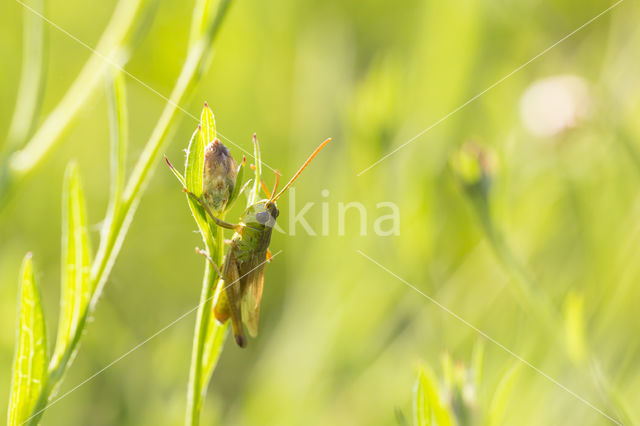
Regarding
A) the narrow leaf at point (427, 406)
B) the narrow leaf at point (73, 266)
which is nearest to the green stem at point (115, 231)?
the narrow leaf at point (73, 266)

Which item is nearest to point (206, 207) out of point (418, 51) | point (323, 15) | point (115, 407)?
point (115, 407)

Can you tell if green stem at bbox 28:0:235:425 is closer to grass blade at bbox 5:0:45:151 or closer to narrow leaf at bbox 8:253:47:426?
narrow leaf at bbox 8:253:47:426

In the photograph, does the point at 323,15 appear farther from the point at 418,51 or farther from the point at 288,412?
the point at 288,412

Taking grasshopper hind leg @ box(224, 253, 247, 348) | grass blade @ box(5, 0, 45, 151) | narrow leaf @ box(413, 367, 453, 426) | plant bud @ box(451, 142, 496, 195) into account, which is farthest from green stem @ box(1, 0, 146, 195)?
plant bud @ box(451, 142, 496, 195)

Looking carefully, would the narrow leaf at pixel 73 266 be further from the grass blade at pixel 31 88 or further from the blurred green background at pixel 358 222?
the blurred green background at pixel 358 222

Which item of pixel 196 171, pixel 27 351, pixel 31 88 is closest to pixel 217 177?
pixel 196 171
